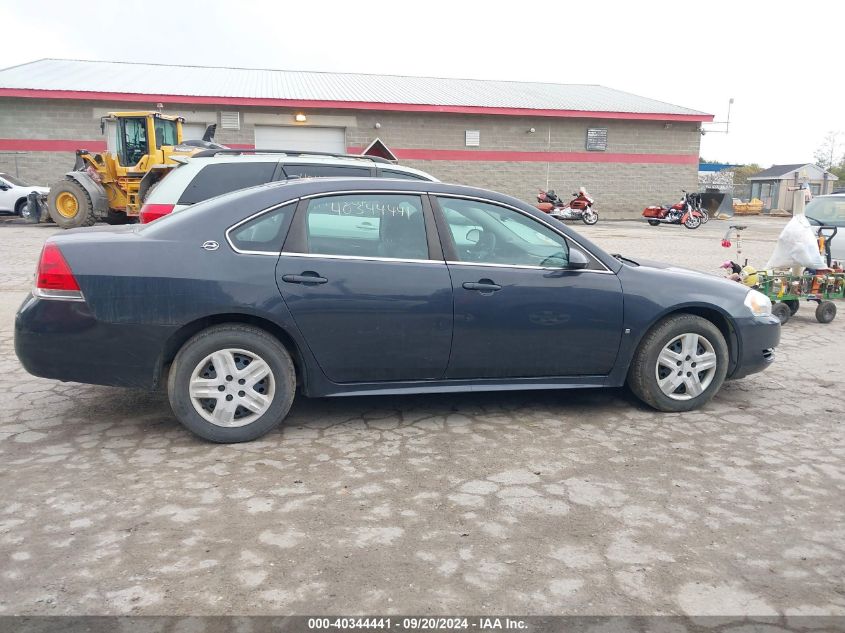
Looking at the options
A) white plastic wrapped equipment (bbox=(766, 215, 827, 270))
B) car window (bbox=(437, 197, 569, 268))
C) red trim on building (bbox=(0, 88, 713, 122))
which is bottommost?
white plastic wrapped equipment (bbox=(766, 215, 827, 270))

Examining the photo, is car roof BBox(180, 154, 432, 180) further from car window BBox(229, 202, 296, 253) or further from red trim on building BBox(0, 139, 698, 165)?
red trim on building BBox(0, 139, 698, 165)

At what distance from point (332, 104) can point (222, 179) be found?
62.8 ft

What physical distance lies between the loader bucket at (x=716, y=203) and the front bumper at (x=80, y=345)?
1137 inches

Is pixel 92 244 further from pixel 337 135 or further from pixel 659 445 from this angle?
pixel 337 135

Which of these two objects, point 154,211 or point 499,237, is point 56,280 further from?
point 154,211

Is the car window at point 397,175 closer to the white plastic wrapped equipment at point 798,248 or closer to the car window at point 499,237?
the car window at point 499,237

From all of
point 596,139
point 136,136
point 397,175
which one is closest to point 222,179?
point 397,175

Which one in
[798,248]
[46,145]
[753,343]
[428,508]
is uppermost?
[46,145]

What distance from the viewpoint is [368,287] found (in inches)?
168

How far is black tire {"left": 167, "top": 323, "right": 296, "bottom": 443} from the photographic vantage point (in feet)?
13.5

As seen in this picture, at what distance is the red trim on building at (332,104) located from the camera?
77.2 feet

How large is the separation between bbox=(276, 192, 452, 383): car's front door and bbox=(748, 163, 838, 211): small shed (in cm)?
3960

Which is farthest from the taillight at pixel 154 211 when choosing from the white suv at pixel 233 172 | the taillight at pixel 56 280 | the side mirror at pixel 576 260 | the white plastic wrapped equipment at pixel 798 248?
the white plastic wrapped equipment at pixel 798 248

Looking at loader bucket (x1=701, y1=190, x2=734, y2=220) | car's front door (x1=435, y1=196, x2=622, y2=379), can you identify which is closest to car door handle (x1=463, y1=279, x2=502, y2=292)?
car's front door (x1=435, y1=196, x2=622, y2=379)
